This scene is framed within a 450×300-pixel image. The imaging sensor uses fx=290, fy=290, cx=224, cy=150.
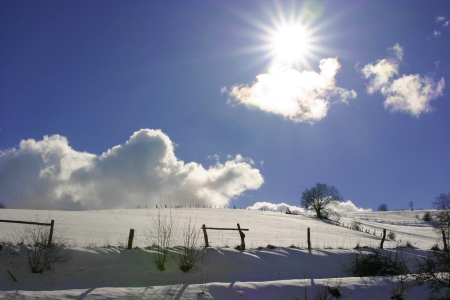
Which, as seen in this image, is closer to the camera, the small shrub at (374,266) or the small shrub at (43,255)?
the small shrub at (43,255)

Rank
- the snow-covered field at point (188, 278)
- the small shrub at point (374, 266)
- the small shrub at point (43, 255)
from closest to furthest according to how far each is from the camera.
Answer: the snow-covered field at point (188, 278), the small shrub at point (43, 255), the small shrub at point (374, 266)

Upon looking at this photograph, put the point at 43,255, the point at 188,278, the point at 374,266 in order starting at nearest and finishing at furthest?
the point at 43,255 < the point at 188,278 < the point at 374,266

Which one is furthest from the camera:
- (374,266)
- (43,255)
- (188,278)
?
(374,266)

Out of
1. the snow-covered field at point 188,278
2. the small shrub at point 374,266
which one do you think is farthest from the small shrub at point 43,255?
the small shrub at point 374,266

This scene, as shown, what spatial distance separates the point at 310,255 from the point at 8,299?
548 inches

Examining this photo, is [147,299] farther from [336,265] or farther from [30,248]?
[336,265]

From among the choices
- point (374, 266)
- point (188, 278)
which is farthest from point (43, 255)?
point (374, 266)

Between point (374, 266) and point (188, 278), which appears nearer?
point (188, 278)

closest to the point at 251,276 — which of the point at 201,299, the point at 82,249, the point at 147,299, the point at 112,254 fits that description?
the point at 201,299

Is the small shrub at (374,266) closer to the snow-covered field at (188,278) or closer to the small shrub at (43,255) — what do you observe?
the snow-covered field at (188,278)

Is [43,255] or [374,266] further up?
[43,255]

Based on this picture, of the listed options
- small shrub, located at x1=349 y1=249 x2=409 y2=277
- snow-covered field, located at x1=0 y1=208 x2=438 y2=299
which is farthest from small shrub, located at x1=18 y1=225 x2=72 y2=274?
small shrub, located at x1=349 y1=249 x2=409 y2=277

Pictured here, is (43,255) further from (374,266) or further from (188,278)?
(374,266)

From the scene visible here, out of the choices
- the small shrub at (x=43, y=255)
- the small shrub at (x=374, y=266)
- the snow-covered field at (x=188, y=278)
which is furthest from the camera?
the small shrub at (x=374, y=266)
